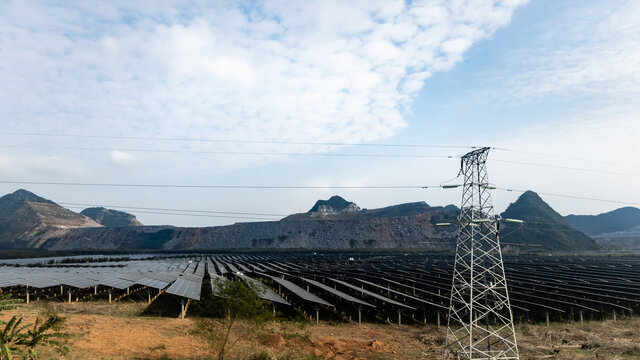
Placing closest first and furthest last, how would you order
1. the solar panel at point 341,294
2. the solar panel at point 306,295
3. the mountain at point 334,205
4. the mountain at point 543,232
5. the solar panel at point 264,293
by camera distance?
the solar panel at point 264,293
the solar panel at point 341,294
the solar panel at point 306,295
the mountain at point 543,232
the mountain at point 334,205

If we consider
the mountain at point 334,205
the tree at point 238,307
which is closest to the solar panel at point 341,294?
the tree at point 238,307

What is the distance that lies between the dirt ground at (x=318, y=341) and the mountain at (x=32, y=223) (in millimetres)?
125356

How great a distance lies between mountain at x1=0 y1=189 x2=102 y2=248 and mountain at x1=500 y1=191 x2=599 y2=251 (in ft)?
470

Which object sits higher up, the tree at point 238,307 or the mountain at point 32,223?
the mountain at point 32,223

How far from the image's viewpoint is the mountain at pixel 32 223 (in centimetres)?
12444

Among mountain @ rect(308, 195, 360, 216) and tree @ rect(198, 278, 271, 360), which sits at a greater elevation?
mountain @ rect(308, 195, 360, 216)

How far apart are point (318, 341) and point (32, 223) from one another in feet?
493

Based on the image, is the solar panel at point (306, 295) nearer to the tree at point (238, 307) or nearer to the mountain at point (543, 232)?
the tree at point (238, 307)

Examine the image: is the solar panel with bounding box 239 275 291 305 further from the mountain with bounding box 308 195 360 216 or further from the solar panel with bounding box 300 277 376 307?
the mountain with bounding box 308 195 360 216

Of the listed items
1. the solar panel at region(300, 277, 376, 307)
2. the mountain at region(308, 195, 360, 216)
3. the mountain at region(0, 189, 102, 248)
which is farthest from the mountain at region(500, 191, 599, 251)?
the mountain at region(0, 189, 102, 248)

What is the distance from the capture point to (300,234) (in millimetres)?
123875

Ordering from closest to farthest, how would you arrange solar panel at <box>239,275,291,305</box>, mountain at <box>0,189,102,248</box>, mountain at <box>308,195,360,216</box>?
solar panel at <box>239,275,291,305</box> < mountain at <box>0,189,102,248</box> < mountain at <box>308,195,360,216</box>

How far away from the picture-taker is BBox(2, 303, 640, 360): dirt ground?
56.9 ft

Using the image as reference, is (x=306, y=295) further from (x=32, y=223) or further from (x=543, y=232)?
(x=32, y=223)
